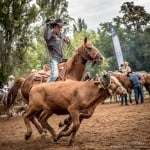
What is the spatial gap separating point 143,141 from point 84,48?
3.13 meters

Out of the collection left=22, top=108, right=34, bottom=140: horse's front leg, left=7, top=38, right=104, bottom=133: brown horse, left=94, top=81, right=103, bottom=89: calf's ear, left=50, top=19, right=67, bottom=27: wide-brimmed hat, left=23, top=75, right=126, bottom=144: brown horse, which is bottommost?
left=22, top=108, right=34, bottom=140: horse's front leg

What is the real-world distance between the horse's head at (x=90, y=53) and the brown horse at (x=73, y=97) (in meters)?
1.30

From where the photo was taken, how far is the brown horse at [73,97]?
25.6ft

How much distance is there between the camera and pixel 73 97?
8.09 meters

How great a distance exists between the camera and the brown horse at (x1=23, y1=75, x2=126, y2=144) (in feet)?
25.6

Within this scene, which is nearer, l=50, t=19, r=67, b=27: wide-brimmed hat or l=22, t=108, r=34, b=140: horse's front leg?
l=22, t=108, r=34, b=140: horse's front leg

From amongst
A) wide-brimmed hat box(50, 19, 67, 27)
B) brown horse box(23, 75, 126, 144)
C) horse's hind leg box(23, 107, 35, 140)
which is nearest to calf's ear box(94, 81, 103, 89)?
brown horse box(23, 75, 126, 144)

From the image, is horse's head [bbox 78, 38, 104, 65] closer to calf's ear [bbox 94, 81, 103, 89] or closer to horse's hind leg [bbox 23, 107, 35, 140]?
calf's ear [bbox 94, 81, 103, 89]

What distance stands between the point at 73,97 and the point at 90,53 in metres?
1.87

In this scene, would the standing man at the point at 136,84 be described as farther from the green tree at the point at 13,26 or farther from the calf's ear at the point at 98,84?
the calf's ear at the point at 98,84

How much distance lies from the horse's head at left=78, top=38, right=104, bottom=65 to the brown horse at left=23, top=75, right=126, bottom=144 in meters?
1.30

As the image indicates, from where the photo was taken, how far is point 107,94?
309 inches

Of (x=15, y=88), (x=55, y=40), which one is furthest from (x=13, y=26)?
(x=55, y=40)

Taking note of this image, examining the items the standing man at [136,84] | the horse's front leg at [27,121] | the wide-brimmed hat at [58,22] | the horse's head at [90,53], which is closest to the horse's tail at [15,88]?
the wide-brimmed hat at [58,22]
